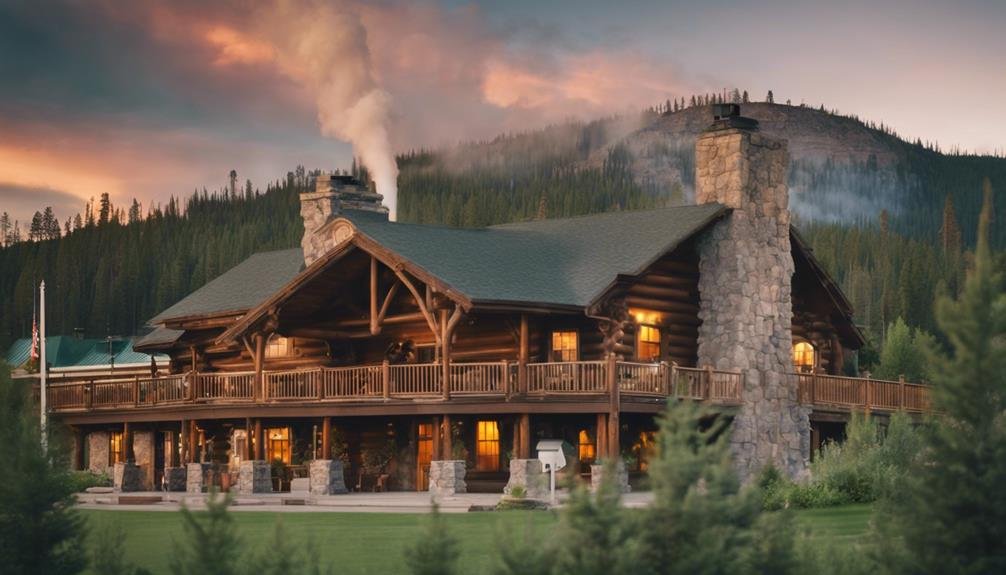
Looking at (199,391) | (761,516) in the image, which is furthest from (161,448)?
(761,516)

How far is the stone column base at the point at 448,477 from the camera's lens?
3512cm

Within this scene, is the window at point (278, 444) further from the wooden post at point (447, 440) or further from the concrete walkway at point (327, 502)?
the wooden post at point (447, 440)

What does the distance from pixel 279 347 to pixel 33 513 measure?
27.0 meters

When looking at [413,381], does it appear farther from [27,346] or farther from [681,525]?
[27,346]

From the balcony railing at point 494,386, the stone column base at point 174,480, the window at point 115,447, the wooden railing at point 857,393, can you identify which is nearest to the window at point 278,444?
the stone column base at point 174,480

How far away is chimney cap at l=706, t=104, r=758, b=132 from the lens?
4006 centimetres

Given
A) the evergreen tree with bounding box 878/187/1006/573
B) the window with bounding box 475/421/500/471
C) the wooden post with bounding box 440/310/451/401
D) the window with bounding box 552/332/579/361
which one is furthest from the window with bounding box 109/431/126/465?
the evergreen tree with bounding box 878/187/1006/573

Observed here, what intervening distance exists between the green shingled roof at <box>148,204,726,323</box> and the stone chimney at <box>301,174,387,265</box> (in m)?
1.19

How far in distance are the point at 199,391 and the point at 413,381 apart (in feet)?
27.3

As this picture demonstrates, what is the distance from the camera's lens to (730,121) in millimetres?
40156

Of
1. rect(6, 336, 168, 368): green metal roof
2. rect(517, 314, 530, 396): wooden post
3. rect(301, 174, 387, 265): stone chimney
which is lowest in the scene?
rect(517, 314, 530, 396): wooden post

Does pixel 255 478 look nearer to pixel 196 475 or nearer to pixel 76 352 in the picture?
pixel 196 475

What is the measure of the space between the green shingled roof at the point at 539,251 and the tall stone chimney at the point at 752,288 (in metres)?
0.88

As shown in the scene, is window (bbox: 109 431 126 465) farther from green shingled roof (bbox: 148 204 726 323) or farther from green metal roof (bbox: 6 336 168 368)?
green metal roof (bbox: 6 336 168 368)
